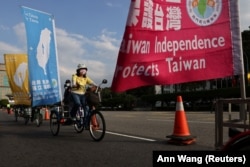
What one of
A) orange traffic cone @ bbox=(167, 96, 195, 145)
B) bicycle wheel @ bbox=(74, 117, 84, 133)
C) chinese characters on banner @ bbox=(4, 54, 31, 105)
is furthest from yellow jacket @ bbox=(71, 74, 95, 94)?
chinese characters on banner @ bbox=(4, 54, 31, 105)

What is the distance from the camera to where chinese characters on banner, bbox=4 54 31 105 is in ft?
63.6

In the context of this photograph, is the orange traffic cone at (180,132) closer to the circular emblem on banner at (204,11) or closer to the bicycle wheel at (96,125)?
the bicycle wheel at (96,125)

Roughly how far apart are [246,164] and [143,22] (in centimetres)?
278

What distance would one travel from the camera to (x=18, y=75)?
19.9 m

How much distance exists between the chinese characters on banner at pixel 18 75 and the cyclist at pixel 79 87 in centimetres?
831

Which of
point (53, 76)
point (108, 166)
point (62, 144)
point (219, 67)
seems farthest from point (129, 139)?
point (53, 76)

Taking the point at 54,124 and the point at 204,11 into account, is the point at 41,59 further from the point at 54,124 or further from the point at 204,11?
the point at 204,11

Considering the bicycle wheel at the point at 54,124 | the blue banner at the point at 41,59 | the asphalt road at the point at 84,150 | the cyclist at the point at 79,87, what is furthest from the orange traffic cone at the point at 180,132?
the blue banner at the point at 41,59

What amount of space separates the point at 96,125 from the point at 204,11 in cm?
481

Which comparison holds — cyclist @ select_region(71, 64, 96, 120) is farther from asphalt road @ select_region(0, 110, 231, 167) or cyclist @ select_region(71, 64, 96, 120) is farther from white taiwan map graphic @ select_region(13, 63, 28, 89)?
white taiwan map graphic @ select_region(13, 63, 28, 89)

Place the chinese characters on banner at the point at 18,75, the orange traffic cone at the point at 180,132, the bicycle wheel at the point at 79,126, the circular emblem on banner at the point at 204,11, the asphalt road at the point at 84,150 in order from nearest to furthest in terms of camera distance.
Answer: the circular emblem on banner at the point at 204,11, the asphalt road at the point at 84,150, the orange traffic cone at the point at 180,132, the bicycle wheel at the point at 79,126, the chinese characters on banner at the point at 18,75

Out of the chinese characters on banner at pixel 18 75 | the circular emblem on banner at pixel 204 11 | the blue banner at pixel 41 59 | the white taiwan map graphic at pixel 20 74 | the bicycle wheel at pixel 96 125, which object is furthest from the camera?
the white taiwan map graphic at pixel 20 74

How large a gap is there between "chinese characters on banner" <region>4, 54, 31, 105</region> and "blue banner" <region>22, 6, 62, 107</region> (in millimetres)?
4159

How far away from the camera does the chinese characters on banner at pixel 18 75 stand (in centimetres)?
1938
